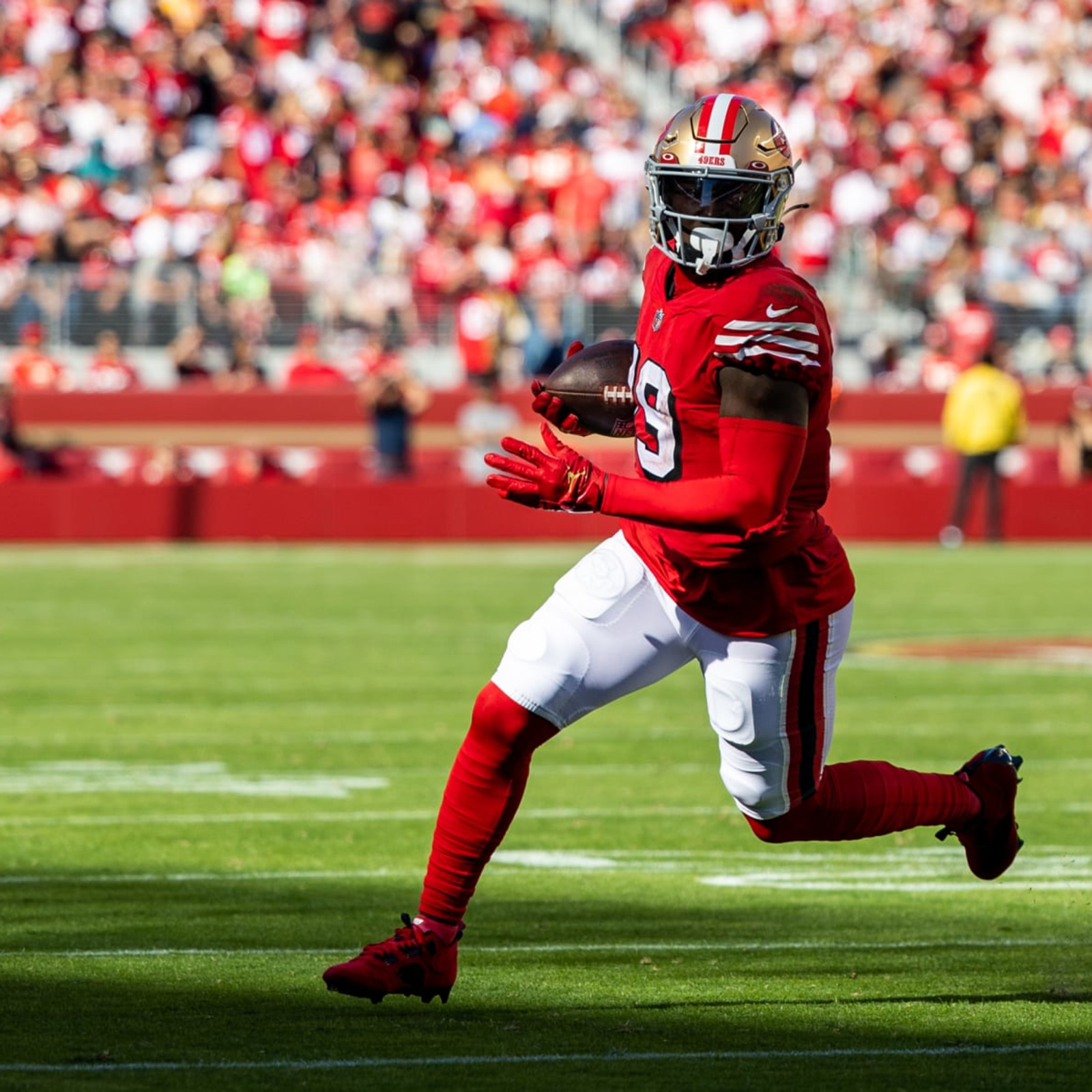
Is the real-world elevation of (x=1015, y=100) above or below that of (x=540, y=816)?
above

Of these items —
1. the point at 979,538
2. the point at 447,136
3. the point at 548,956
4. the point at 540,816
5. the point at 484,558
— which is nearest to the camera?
the point at 548,956

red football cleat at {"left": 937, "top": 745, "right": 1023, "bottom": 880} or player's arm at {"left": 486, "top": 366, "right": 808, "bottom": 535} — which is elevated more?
player's arm at {"left": 486, "top": 366, "right": 808, "bottom": 535}

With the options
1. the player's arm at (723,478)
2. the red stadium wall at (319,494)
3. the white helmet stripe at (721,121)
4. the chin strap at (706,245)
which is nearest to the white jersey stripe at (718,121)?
the white helmet stripe at (721,121)

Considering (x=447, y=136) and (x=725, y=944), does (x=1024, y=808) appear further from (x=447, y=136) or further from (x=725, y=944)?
(x=447, y=136)

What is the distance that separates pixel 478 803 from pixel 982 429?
18.3 metres

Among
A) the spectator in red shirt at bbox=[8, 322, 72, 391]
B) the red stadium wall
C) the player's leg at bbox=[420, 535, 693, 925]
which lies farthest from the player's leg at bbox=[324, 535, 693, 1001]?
the spectator in red shirt at bbox=[8, 322, 72, 391]

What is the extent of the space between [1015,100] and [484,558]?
485 inches

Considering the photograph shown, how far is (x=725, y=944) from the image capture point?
6281 millimetres

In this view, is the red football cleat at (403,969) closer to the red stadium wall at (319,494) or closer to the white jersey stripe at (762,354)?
the white jersey stripe at (762,354)

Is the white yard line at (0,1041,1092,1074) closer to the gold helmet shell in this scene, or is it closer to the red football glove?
the red football glove

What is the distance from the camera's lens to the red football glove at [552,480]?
5199 millimetres

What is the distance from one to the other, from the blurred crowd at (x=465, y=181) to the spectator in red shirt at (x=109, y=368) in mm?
60

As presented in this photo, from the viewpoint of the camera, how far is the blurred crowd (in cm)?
2577

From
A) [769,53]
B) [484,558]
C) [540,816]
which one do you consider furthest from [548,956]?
[769,53]
